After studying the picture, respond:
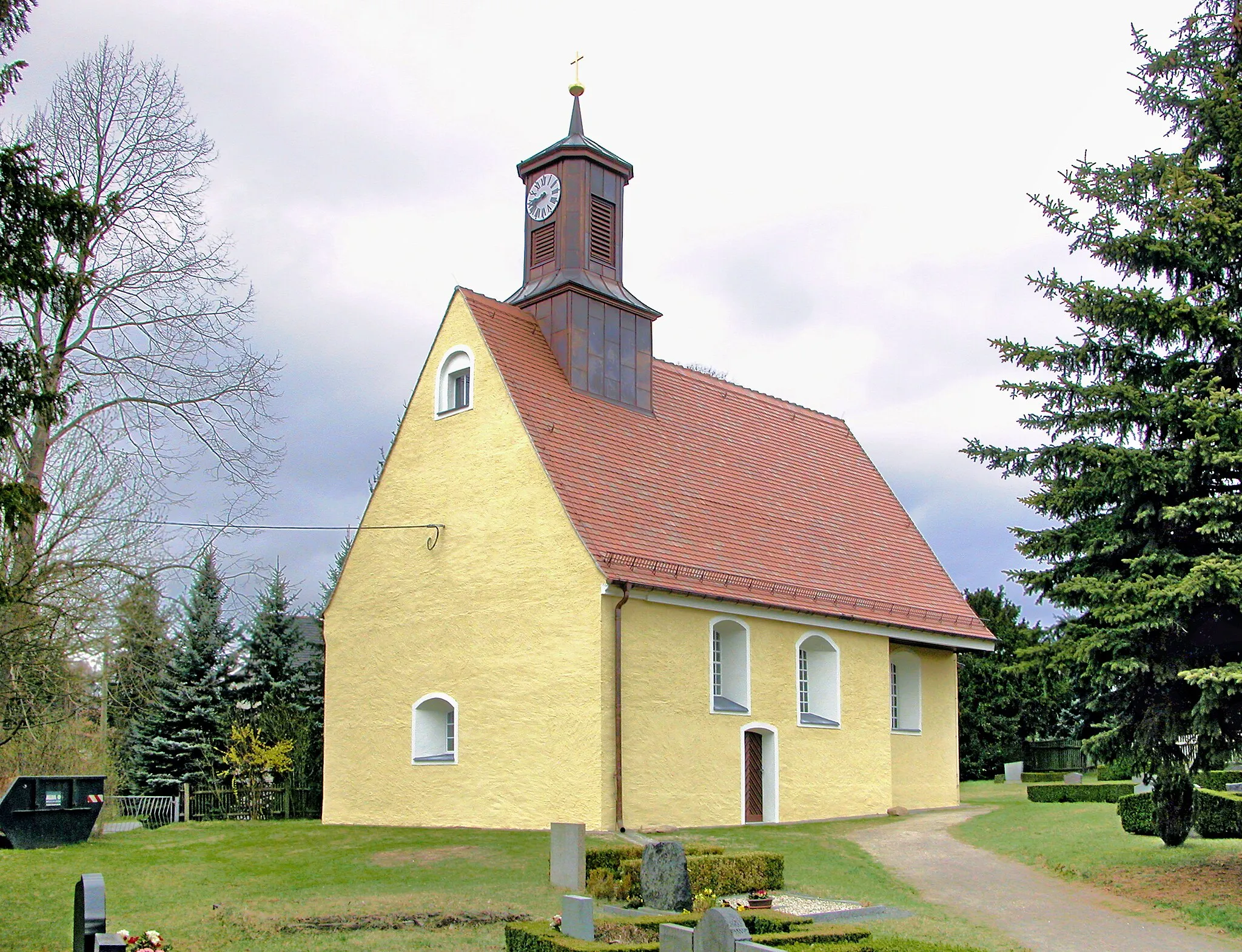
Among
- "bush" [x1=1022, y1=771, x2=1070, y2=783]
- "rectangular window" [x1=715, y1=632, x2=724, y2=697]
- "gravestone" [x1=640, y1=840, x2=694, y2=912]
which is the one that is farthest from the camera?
"bush" [x1=1022, y1=771, x2=1070, y2=783]

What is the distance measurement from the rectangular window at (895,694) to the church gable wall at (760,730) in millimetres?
629

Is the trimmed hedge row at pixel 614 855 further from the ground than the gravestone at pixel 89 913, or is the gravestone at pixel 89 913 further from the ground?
the gravestone at pixel 89 913

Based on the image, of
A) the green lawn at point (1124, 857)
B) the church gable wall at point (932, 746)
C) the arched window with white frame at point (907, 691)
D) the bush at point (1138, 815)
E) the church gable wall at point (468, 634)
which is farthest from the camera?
the arched window with white frame at point (907, 691)

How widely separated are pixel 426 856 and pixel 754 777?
24.7 feet

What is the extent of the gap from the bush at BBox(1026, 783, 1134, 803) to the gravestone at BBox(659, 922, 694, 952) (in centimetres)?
1850

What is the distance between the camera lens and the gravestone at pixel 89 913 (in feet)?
26.5

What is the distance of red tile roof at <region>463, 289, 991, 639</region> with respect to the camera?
2134cm

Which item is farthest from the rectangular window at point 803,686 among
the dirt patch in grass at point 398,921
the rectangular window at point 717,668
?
the dirt patch in grass at point 398,921

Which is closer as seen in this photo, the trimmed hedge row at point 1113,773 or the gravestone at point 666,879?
the gravestone at point 666,879

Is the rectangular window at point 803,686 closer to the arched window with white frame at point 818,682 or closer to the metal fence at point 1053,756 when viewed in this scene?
the arched window with white frame at point 818,682

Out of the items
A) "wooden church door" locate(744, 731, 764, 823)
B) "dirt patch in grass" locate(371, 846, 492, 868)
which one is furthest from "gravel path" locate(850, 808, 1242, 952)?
"dirt patch in grass" locate(371, 846, 492, 868)

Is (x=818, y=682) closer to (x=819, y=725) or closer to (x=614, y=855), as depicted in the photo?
(x=819, y=725)

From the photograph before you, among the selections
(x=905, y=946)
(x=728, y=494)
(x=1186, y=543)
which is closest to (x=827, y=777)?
(x=728, y=494)

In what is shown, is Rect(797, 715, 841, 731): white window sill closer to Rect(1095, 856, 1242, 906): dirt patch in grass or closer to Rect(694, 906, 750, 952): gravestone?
Rect(1095, 856, 1242, 906): dirt patch in grass
